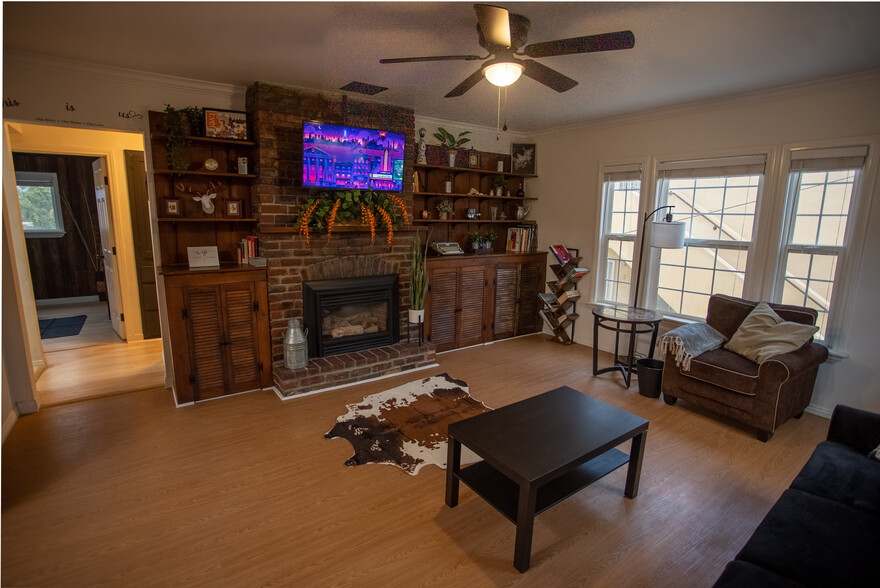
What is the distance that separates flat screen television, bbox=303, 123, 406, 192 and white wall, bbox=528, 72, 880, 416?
215cm

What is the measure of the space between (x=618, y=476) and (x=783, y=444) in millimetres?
1325

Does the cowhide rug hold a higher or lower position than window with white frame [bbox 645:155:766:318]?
lower

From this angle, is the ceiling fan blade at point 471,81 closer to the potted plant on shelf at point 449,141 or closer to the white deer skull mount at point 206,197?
the potted plant on shelf at point 449,141

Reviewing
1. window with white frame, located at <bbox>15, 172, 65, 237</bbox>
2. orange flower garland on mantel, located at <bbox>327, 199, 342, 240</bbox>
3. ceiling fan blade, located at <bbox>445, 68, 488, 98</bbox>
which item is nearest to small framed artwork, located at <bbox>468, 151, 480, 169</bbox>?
orange flower garland on mantel, located at <bbox>327, 199, 342, 240</bbox>

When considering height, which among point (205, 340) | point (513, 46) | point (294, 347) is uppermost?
point (513, 46)

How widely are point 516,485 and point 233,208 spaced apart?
313cm

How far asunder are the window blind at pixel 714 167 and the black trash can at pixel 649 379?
1.80 meters

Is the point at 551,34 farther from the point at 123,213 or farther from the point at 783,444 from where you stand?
the point at 123,213

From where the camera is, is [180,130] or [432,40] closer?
[432,40]

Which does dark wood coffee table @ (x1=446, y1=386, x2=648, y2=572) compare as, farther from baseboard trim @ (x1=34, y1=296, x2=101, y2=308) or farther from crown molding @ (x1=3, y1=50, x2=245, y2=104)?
baseboard trim @ (x1=34, y1=296, x2=101, y2=308)

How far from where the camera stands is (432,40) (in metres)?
2.59

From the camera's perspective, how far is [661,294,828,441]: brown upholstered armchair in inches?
117

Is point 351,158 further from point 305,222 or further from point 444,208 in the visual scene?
point 444,208

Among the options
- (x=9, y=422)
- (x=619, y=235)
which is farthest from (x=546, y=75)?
(x=9, y=422)
